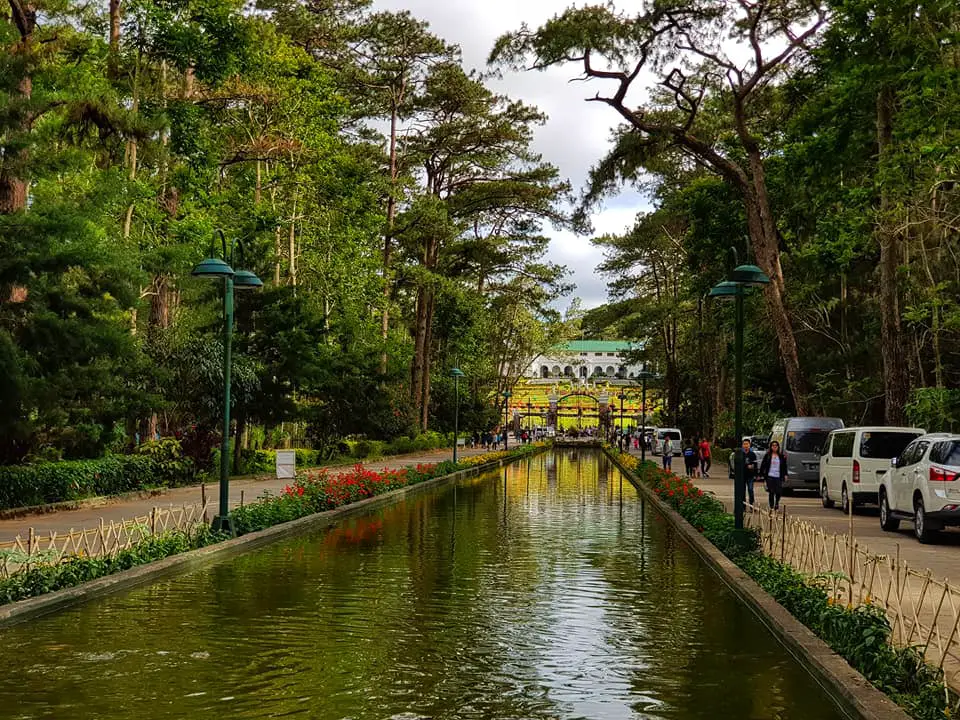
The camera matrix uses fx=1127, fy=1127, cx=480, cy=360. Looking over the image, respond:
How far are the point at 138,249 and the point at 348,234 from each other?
19.5m

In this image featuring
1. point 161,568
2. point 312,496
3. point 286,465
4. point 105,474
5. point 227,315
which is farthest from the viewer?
point 286,465

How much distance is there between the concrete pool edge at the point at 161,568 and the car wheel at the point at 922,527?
35.7 feet

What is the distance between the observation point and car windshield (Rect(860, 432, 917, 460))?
2467 cm

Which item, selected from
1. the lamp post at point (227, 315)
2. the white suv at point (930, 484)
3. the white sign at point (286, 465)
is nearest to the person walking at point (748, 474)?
the white suv at point (930, 484)

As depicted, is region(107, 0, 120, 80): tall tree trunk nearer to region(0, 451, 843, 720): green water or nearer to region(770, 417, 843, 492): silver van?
region(0, 451, 843, 720): green water

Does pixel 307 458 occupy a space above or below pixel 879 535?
above

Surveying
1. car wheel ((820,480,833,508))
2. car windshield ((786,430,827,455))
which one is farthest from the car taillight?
car windshield ((786,430,827,455))

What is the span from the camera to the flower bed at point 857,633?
7.64m

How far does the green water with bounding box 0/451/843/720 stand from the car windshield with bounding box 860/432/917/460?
8877 millimetres

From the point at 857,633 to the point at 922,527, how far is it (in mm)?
10219

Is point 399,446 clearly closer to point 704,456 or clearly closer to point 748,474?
point 704,456

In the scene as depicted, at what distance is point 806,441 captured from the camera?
3266cm

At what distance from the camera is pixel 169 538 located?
16.3 meters

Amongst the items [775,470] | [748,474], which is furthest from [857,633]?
[748,474]
